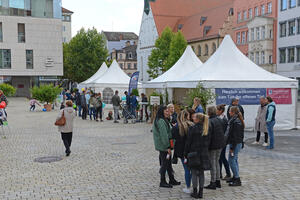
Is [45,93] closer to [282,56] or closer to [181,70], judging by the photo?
[181,70]

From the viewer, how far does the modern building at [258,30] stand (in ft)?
149

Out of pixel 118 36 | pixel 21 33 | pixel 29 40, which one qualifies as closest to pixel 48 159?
pixel 29 40

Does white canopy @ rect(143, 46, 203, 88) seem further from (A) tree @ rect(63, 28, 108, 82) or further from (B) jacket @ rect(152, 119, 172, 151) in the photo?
(A) tree @ rect(63, 28, 108, 82)

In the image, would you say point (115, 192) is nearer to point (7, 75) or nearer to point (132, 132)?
point (132, 132)

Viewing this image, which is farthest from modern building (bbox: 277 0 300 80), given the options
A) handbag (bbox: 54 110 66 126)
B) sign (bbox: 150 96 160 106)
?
handbag (bbox: 54 110 66 126)

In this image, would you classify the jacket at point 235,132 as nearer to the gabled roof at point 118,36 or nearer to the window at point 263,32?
the window at point 263,32

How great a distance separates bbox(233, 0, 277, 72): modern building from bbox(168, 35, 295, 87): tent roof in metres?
30.6

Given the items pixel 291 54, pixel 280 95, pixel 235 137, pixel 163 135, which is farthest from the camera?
pixel 291 54

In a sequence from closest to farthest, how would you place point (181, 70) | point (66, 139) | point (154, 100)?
point (66, 139), point (154, 100), point (181, 70)

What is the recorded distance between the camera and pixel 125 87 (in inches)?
1222

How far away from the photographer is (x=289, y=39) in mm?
42656

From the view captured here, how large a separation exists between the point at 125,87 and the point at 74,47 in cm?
3019

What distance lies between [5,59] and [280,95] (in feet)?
132

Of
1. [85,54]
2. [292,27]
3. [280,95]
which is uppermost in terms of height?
[292,27]
